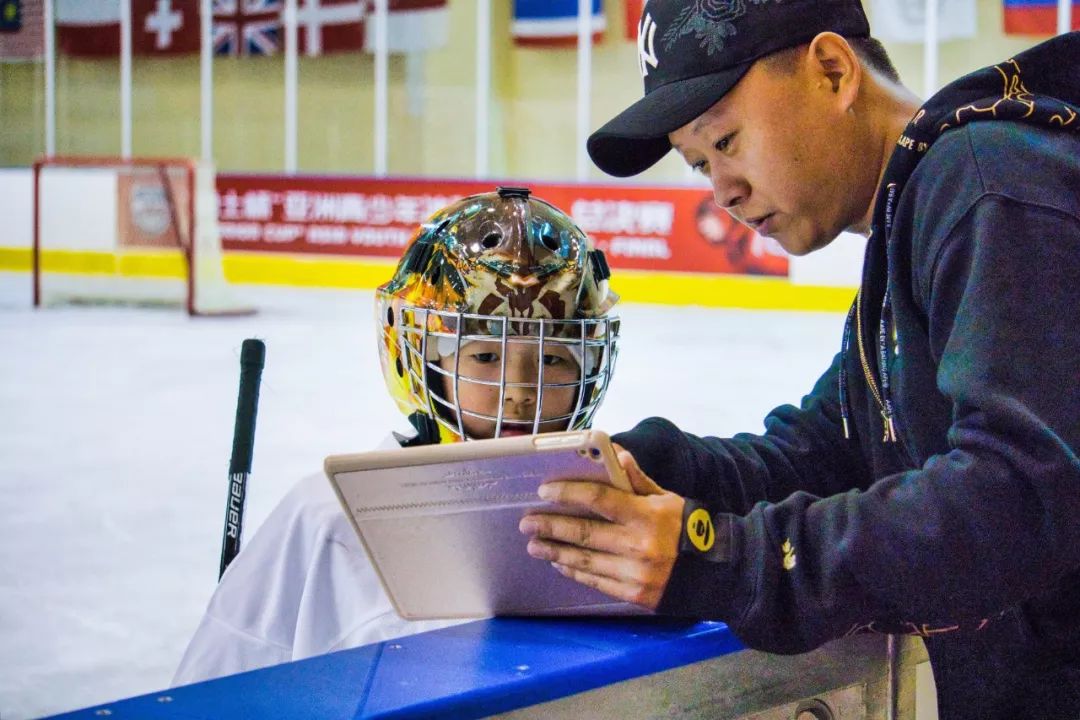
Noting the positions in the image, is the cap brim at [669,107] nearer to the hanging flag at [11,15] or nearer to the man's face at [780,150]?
the man's face at [780,150]

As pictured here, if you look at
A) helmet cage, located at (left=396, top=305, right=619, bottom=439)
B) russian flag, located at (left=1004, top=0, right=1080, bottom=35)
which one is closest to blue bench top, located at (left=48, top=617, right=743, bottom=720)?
helmet cage, located at (left=396, top=305, right=619, bottom=439)

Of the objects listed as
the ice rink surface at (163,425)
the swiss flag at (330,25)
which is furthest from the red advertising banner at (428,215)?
the swiss flag at (330,25)

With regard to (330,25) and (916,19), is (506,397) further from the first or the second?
(330,25)

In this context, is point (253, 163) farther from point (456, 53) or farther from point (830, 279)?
point (830, 279)

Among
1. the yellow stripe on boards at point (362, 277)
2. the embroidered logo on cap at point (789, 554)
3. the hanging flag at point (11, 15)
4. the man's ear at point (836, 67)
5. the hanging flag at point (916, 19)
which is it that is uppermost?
the hanging flag at point (11, 15)

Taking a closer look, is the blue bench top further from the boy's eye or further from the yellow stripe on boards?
the yellow stripe on boards

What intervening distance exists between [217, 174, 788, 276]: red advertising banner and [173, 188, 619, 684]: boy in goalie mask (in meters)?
7.61

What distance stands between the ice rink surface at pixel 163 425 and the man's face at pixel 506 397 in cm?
126

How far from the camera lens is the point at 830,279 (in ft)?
31.4

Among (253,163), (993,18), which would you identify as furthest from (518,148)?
(993,18)

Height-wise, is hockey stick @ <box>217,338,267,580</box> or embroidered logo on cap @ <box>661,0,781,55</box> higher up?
embroidered logo on cap @ <box>661,0,781,55</box>

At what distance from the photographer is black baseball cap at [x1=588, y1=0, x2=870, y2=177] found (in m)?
1.18

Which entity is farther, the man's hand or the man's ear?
the man's ear

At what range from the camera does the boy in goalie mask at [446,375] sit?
1.46 metres
